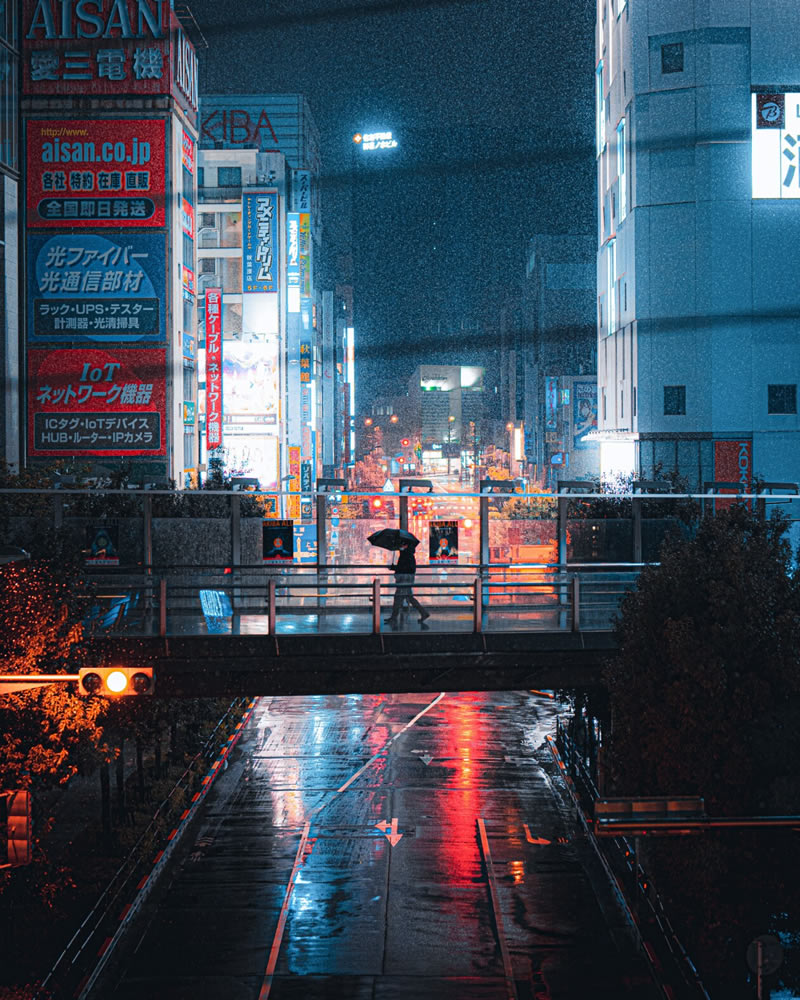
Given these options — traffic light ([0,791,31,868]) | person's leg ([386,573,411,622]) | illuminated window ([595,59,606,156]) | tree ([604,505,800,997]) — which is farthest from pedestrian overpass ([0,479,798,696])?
illuminated window ([595,59,606,156])

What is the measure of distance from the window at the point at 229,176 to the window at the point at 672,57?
4931 centimetres

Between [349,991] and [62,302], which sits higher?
[62,302]

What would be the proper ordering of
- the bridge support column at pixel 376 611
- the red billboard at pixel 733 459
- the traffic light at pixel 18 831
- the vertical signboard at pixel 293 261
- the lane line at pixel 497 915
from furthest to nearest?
the vertical signboard at pixel 293 261
the red billboard at pixel 733 459
the bridge support column at pixel 376 611
the lane line at pixel 497 915
the traffic light at pixel 18 831

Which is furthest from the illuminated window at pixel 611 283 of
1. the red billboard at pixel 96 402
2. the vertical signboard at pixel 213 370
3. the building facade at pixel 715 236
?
the red billboard at pixel 96 402

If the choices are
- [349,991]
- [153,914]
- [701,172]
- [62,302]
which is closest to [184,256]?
[62,302]

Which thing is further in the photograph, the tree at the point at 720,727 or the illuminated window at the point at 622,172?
the illuminated window at the point at 622,172

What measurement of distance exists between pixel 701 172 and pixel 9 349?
30715 mm

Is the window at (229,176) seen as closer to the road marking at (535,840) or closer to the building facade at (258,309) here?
the building facade at (258,309)

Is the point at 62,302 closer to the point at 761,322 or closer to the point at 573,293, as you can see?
the point at 761,322

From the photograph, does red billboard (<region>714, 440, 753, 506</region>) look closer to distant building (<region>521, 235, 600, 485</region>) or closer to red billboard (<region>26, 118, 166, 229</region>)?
red billboard (<region>26, 118, 166, 229</region>)

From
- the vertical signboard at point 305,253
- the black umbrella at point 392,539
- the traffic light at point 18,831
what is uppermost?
the vertical signboard at point 305,253

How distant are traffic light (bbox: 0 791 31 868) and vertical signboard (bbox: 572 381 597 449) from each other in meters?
93.6

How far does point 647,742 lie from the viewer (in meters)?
16.7

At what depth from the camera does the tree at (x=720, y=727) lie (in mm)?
15797
